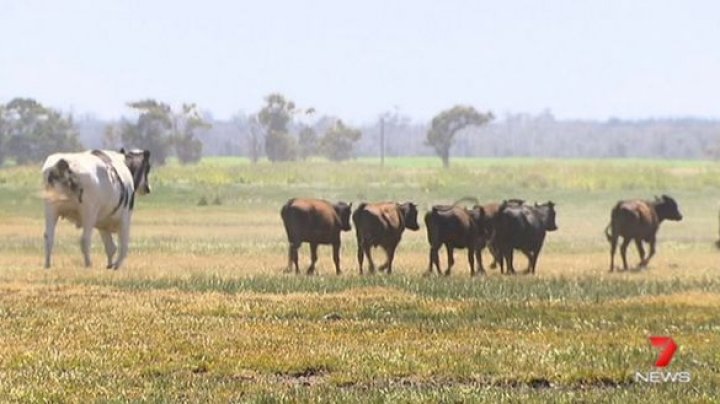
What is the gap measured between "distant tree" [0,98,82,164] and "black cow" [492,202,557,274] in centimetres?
11462

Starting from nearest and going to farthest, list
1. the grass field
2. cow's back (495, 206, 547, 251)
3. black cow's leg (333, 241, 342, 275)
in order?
the grass field, black cow's leg (333, 241, 342, 275), cow's back (495, 206, 547, 251)

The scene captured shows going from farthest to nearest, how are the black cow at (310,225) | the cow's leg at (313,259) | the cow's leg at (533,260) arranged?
the cow's leg at (533,260), the black cow at (310,225), the cow's leg at (313,259)

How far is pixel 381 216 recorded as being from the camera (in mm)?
32688

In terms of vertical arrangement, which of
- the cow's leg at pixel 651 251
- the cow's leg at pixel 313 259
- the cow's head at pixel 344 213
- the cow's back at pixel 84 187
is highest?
the cow's back at pixel 84 187

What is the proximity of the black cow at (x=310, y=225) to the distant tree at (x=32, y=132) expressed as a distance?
115m

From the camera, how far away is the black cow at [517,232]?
3353 cm

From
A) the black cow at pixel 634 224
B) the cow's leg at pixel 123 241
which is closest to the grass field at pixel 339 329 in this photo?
the cow's leg at pixel 123 241

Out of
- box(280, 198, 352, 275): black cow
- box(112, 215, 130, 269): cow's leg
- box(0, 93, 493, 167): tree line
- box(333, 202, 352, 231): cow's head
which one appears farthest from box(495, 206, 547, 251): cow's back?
box(0, 93, 493, 167): tree line

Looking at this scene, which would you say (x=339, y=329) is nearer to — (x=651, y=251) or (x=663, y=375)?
(x=663, y=375)

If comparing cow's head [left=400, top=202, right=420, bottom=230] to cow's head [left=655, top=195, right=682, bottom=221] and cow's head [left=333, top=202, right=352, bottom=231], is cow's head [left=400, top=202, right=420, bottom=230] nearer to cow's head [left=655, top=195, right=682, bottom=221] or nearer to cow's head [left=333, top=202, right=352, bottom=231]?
cow's head [left=333, top=202, right=352, bottom=231]

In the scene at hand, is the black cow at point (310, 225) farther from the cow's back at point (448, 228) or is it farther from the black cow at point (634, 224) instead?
the black cow at point (634, 224)

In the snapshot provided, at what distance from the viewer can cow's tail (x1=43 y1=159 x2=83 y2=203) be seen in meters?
31.8

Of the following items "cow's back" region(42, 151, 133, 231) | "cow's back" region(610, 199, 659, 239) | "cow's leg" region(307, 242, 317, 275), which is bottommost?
"cow's leg" region(307, 242, 317, 275)

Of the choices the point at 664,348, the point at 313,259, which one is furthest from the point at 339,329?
the point at 313,259
